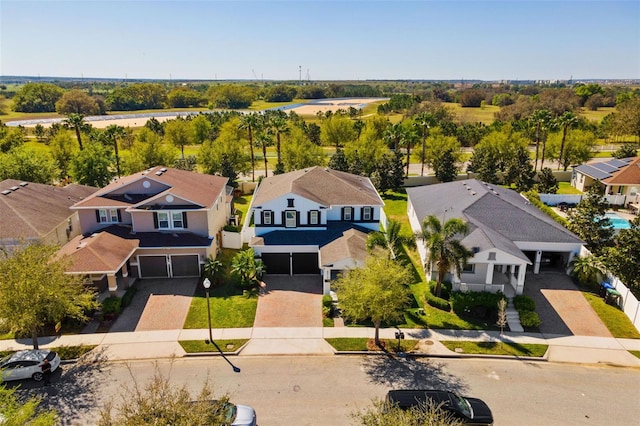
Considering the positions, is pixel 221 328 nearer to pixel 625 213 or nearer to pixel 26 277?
pixel 26 277

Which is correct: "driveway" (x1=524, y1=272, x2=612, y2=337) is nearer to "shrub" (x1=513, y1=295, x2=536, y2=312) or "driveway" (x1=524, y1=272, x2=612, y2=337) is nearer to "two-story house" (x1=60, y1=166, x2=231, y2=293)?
"shrub" (x1=513, y1=295, x2=536, y2=312)

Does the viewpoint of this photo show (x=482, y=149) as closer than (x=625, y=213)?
No

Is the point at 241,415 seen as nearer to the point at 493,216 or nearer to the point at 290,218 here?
the point at 290,218

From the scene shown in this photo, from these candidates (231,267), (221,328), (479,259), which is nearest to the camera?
(221,328)

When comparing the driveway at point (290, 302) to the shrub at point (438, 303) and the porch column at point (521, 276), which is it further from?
the porch column at point (521, 276)

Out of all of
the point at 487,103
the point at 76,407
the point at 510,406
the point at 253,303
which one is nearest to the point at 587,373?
the point at 510,406
